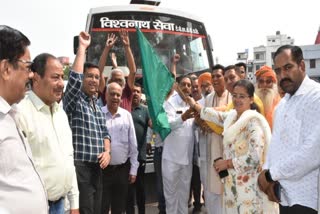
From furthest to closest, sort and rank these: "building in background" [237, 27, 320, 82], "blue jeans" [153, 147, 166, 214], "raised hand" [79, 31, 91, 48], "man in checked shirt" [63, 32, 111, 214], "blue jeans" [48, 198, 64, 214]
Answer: "building in background" [237, 27, 320, 82]
"blue jeans" [153, 147, 166, 214]
"man in checked shirt" [63, 32, 111, 214]
"raised hand" [79, 31, 91, 48]
"blue jeans" [48, 198, 64, 214]

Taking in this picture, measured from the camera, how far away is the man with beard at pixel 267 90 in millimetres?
4309

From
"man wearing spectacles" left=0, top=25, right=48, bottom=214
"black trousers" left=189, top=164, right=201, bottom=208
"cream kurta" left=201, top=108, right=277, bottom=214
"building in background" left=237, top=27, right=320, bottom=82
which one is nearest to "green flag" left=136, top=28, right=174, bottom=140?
"cream kurta" left=201, top=108, right=277, bottom=214

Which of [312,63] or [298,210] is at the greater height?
[312,63]

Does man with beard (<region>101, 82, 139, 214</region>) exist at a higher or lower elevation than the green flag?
lower

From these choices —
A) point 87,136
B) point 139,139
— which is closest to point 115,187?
point 139,139

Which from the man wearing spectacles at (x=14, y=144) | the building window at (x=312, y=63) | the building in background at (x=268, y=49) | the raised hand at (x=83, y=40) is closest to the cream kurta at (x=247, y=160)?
the raised hand at (x=83, y=40)

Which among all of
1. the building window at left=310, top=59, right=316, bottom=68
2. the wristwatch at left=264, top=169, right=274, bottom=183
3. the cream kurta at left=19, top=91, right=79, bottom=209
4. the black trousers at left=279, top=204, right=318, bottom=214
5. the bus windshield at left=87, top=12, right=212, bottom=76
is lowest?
the black trousers at left=279, top=204, right=318, bottom=214

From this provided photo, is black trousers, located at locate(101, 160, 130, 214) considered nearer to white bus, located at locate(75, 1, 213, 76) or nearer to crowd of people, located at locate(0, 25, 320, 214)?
crowd of people, located at locate(0, 25, 320, 214)

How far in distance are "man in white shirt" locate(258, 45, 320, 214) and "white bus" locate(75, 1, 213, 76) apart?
387cm

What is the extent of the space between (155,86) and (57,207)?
89.0 inches

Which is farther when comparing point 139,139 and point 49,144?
point 139,139

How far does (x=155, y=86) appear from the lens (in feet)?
14.7

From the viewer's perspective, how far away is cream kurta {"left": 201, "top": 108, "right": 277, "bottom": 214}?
131 inches

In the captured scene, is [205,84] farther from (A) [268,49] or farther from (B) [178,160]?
(A) [268,49]
